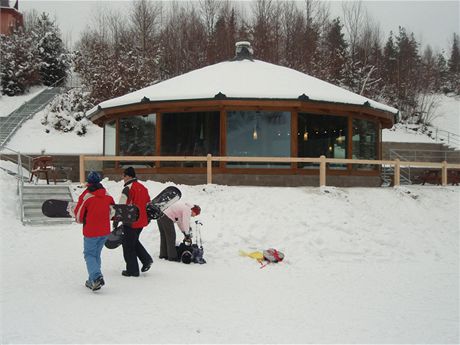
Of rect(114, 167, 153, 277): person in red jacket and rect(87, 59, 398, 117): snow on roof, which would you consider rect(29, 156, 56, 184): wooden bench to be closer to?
rect(87, 59, 398, 117): snow on roof

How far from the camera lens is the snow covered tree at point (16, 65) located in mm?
32219

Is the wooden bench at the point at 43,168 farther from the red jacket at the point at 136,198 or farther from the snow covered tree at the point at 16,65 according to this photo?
the snow covered tree at the point at 16,65

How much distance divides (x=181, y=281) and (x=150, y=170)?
8413 mm

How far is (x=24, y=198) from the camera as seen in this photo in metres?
13.1

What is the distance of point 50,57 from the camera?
37.3 metres

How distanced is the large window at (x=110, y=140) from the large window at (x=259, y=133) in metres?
4.57

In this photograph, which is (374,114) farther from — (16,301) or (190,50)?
(190,50)

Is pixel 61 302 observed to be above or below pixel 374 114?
below

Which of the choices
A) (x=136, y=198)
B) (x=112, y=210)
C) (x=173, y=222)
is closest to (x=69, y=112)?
(x=173, y=222)

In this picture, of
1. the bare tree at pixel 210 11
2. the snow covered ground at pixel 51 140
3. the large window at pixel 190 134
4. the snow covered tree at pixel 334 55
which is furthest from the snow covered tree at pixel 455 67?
the large window at pixel 190 134

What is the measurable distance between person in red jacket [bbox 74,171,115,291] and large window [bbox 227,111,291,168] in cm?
883

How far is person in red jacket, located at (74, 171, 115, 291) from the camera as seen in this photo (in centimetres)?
680

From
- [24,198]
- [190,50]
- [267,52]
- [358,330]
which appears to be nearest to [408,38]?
[267,52]

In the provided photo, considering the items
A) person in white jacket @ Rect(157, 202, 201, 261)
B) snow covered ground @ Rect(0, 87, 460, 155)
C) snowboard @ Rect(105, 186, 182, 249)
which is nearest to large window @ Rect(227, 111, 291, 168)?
person in white jacket @ Rect(157, 202, 201, 261)
